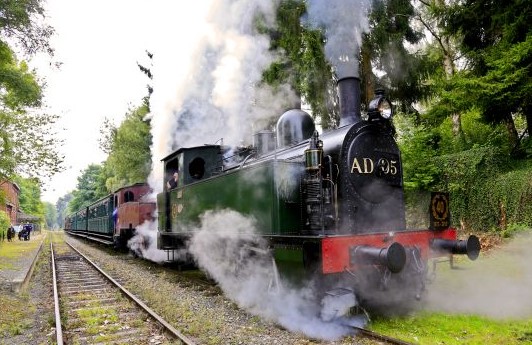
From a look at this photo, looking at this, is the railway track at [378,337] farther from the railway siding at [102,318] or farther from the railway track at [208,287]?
the railway siding at [102,318]

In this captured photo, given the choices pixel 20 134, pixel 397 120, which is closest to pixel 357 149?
pixel 397 120

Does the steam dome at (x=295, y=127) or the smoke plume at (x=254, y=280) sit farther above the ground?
the steam dome at (x=295, y=127)

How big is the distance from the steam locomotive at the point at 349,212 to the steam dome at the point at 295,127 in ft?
1.46

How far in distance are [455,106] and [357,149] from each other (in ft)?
→ 17.8

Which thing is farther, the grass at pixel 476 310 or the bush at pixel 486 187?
the bush at pixel 486 187

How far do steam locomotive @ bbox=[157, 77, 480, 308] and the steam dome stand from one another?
445 millimetres

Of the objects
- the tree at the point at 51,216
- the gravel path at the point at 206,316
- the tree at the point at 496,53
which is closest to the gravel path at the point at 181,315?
the gravel path at the point at 206,316

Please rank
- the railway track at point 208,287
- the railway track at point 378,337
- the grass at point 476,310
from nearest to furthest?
the railway track at point 378,337 → the railway track at point 208,287 → the grass at point 476,310

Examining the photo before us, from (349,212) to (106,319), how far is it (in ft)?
12.1

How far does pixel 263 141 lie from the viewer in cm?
771

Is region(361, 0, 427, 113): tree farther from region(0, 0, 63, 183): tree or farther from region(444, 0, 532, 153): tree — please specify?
region(0, 0, 63, 183): tree

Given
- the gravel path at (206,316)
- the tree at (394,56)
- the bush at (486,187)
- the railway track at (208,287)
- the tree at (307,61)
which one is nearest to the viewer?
the railway track at (208,287)

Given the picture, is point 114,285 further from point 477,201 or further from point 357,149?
point 477,201

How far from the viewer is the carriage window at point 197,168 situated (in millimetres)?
9023
